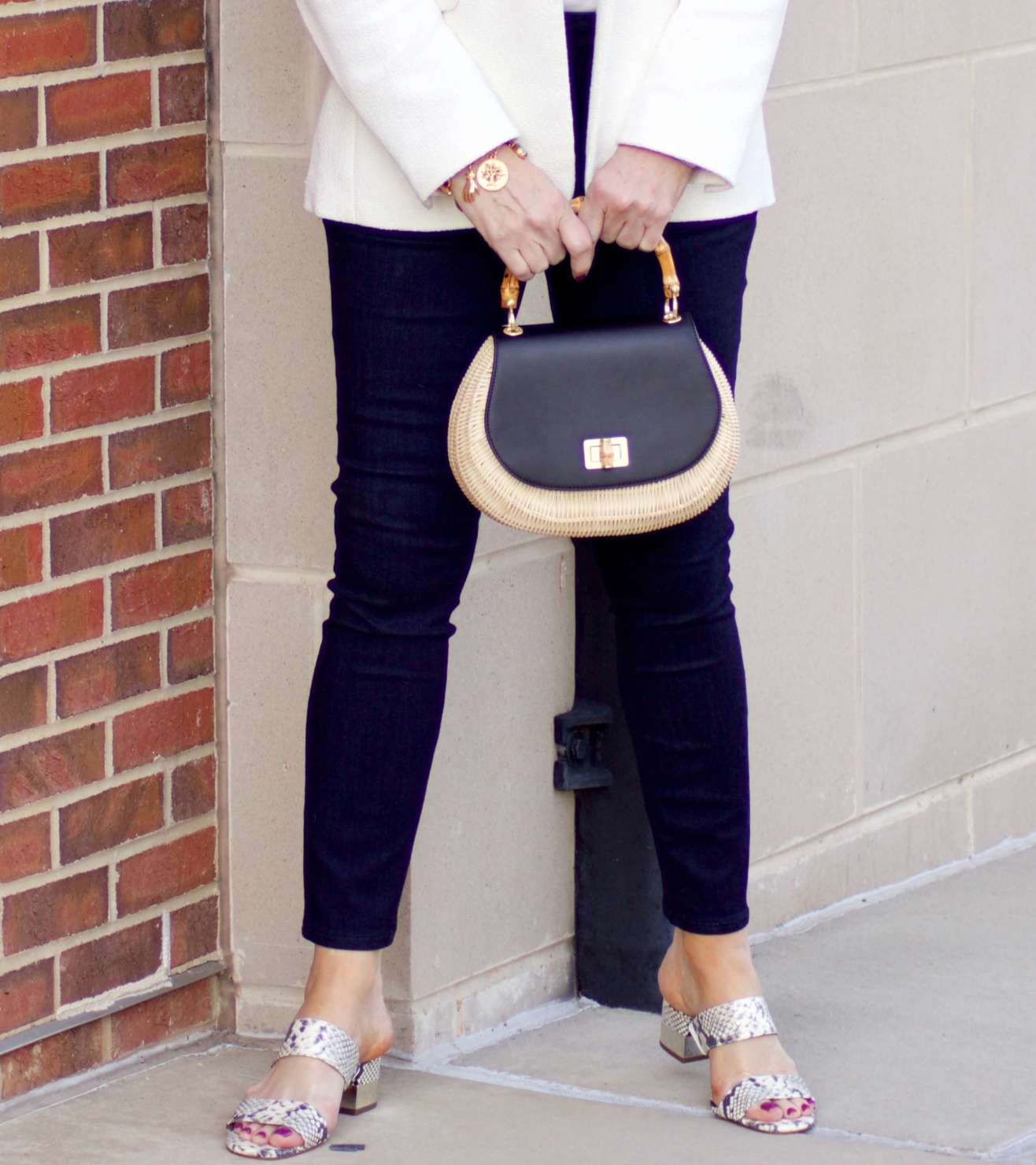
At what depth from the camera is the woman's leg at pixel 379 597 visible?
239 cm

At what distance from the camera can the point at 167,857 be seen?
2.87 m

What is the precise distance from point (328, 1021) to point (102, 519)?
68 centimetres

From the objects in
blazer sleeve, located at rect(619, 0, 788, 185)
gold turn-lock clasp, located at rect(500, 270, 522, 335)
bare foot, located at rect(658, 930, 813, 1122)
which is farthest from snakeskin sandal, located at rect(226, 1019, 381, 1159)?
blazer sleeve, located at rect(619, 0, 788, 185)

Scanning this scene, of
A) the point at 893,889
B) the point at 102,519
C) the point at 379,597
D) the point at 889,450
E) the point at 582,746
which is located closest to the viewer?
the point at 379,597

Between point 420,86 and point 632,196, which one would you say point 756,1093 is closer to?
point 632,196

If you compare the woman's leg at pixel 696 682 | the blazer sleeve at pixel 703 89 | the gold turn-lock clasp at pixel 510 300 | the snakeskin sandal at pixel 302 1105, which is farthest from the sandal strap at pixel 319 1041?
the blazer sleeve at pixel 703 89

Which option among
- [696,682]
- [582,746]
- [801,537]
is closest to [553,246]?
[696,682]

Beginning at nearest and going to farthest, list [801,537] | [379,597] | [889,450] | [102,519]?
[379,597]
[102,519]
[801,537]
[889,450]

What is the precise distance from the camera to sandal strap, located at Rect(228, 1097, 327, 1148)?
246cm

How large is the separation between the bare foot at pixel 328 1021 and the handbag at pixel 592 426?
56cm

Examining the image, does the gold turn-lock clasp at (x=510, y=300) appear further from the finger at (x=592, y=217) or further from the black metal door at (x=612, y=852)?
the black metal door at (x=612, y=852)

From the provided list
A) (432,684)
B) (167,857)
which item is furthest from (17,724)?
(432,684)

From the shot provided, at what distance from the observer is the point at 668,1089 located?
2713 millimetres

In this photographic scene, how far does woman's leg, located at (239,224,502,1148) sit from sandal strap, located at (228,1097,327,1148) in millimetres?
10
